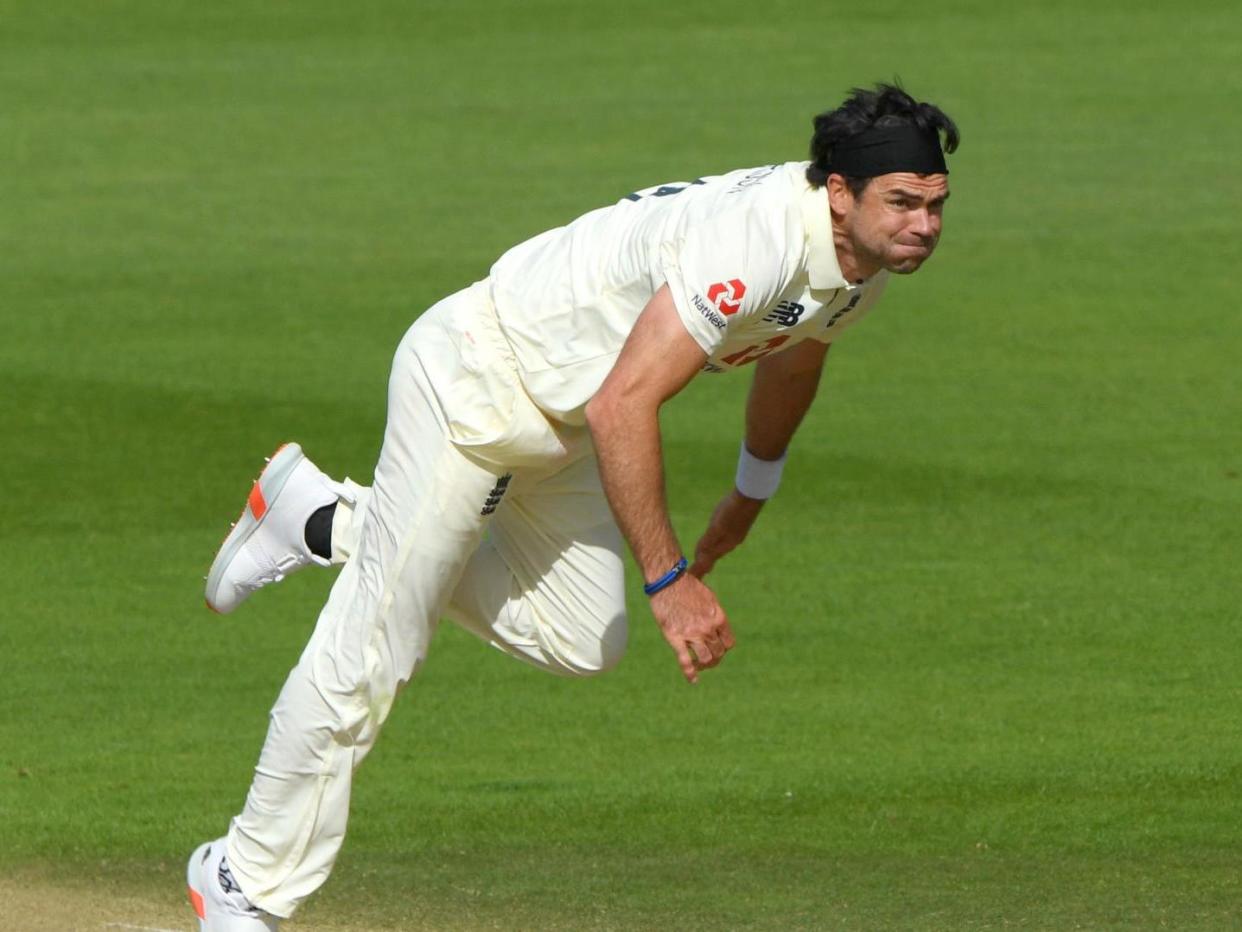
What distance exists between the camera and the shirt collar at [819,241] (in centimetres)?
598

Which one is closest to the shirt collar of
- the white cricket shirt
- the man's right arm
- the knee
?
the white cricket shirt

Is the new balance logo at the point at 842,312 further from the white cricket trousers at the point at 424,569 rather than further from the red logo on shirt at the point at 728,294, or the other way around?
the white cricket trousers at the point at 424,569

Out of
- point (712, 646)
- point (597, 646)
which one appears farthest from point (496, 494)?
point (712, 646)

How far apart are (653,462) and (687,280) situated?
45 centimetres

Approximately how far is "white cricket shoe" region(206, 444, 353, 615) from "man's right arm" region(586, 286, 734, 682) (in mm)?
1587

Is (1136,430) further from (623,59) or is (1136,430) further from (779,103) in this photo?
(623,59)

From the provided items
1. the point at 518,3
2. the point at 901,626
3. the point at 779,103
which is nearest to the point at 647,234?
the point at 901,626

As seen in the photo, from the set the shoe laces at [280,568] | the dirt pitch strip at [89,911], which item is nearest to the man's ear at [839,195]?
the shoe laces at [280,568]

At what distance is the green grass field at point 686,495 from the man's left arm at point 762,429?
100cm

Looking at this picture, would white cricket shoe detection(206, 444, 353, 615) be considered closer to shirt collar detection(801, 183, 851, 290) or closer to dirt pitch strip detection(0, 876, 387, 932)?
dirt pitch strip detection(0, 876, 387, 932)

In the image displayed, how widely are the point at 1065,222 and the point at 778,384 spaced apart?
12028 mm

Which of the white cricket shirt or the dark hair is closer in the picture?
the white cricket shirt

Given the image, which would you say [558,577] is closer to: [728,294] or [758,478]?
[758,478]

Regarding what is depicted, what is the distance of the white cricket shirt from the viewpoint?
19.2 ft
